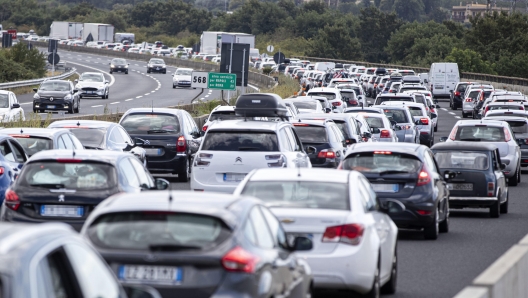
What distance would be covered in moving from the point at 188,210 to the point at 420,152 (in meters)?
9.39

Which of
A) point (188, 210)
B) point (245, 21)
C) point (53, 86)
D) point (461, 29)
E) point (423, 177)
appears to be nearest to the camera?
point (188, 210)

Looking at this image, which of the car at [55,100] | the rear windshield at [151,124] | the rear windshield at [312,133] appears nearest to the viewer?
the rear windshield at [312,133]

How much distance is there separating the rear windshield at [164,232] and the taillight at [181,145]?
16606 mm

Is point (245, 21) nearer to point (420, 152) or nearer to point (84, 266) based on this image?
point (420, 152)

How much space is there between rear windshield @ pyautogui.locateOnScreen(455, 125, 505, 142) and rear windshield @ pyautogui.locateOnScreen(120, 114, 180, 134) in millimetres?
6156

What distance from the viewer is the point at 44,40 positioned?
151 m

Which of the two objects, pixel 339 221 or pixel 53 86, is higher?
pixel 339 221

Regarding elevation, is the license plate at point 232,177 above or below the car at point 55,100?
above

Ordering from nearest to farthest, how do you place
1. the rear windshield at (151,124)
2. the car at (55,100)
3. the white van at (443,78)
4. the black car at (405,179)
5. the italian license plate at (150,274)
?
the italian license plate at (150,274), the black car at (405,179), the rear windshield at (151,124), the car at (55,100), the white van at (443,78)

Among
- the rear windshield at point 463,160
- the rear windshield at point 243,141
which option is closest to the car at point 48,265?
the rear windshield at point 243,141

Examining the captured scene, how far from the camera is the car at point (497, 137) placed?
86.4 feet

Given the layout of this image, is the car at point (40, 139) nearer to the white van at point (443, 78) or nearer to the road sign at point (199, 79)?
the road sign at point (199, 79)

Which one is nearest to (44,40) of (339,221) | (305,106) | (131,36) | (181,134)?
(131,36)

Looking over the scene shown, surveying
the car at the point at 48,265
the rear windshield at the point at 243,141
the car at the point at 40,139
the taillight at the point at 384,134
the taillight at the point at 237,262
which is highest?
the car at the point at 48,265
